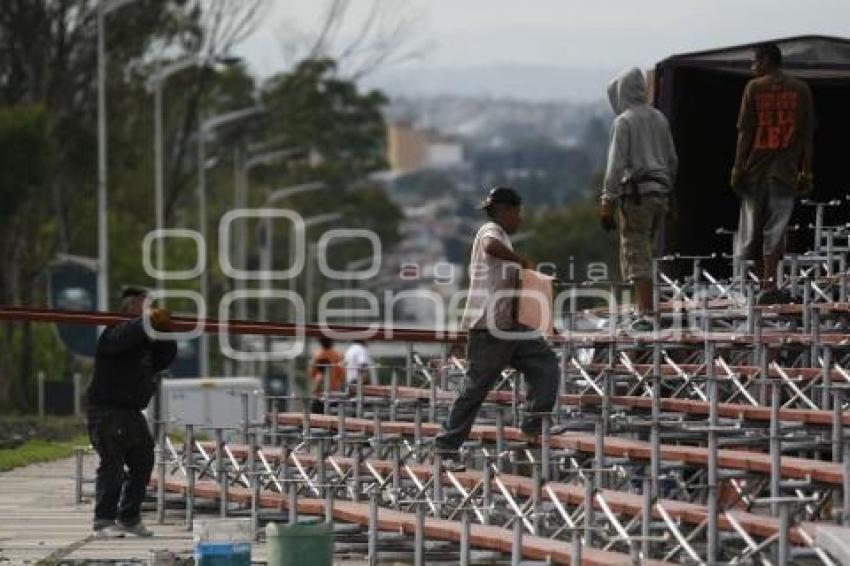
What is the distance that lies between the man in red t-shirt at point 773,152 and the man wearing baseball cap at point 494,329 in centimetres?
281

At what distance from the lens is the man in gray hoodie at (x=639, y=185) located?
21297 millimetres

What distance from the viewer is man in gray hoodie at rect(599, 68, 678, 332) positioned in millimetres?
21297

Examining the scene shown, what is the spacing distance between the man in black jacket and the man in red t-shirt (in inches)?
157

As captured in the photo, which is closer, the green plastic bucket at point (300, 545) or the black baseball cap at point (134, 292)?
the green plastic bucket at point (300, 545)

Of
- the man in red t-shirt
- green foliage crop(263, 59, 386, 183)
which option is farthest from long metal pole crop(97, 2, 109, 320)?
the man in red t-shirt

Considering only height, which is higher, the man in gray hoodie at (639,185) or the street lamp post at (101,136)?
the street lamp post at (101,136)

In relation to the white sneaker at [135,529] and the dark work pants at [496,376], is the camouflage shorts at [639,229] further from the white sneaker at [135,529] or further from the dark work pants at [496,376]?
the white sneaker at [135,529]

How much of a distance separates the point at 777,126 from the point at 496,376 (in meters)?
3.56

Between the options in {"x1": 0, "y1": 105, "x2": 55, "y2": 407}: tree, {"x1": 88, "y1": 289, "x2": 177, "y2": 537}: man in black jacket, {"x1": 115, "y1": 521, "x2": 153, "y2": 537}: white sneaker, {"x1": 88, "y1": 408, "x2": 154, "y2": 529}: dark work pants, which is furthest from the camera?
{"x1": 0, "y1": 105, "x2": 55, "y2": 407}: tree

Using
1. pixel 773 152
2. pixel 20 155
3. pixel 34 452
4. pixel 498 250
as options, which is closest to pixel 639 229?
pixel 773 152

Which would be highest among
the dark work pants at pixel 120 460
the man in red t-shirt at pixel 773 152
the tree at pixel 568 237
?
the tree at pixel 568 237

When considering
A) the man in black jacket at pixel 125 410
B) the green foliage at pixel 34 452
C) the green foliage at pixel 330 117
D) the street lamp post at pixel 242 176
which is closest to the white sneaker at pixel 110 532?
the man in black jacket at pixel 125 410

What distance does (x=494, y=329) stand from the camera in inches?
720

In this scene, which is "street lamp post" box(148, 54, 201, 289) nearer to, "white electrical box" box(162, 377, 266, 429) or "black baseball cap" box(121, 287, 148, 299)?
"white electrical box" box(162, 377, 266, 429)
